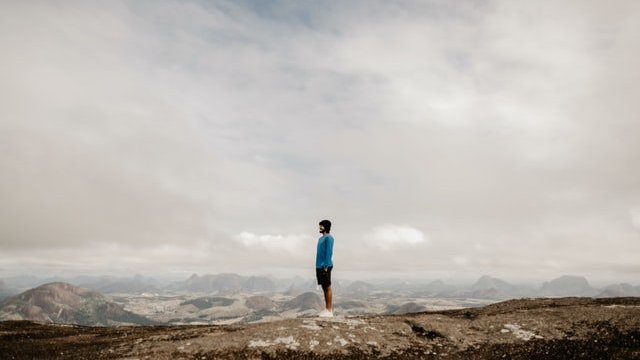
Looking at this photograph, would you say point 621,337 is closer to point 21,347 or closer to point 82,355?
point 82,355

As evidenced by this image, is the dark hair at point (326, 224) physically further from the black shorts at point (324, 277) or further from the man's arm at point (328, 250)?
the black shorts at point (324, 277)

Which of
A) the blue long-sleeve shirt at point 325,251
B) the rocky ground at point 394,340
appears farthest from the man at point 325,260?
the rocky ground at point 394,340

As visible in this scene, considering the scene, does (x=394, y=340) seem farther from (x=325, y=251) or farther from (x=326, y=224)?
(x=326, y=224)

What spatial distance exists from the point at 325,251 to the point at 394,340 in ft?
21.8

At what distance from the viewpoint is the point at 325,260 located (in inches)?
978

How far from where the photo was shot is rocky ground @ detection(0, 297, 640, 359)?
19.0m

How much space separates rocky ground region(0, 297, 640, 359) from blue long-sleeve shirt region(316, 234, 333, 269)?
337 centimetres

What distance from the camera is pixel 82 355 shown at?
20.0m

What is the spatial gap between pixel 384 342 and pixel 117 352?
44.3 ft

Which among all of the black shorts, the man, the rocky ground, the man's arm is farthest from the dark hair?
the rocky ground

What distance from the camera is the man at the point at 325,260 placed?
24719mm

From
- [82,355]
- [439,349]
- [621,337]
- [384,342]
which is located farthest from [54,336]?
[621,337]

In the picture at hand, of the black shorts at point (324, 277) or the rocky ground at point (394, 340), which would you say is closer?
the rocky ground at point (394, 340)

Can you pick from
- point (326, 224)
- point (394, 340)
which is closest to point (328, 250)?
point (326, 224)
